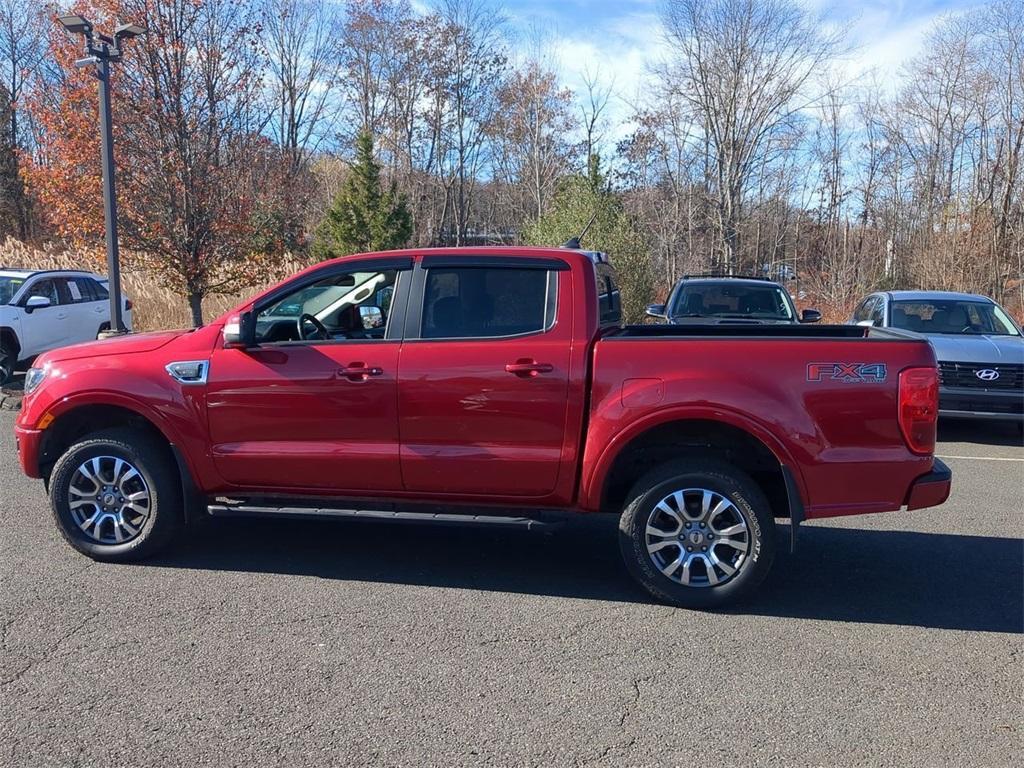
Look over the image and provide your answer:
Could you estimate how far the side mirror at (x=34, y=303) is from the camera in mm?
12773

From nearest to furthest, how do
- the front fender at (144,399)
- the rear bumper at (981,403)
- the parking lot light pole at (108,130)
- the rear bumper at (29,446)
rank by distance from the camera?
the front fender at (144,399) → the rear bumper at (29,446) → the rear bumper at (981,403) → the parking lot light pole at (108,130)

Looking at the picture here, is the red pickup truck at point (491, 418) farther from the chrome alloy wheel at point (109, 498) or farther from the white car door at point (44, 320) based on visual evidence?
the white car door at point (44, 320)

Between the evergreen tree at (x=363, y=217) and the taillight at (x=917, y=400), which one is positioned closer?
the taillight at (x=917, y=400)

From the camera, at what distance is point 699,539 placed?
4711 mm

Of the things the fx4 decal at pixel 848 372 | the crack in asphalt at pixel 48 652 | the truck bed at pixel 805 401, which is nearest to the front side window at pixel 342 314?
the truck bed at pixel 805 401

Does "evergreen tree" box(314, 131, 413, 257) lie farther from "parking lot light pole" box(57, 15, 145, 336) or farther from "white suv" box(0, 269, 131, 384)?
"parking lot light pole" box(57, 15, 145, 336)

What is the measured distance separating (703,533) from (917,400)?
4.22 feet

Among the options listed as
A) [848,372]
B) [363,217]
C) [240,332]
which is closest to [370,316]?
[240,332]

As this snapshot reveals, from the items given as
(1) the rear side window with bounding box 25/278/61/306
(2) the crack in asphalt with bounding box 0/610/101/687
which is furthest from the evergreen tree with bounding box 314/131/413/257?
(2) the crack in asphalt with bounding box 0/610/101/687

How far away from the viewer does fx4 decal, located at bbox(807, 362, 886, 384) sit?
4504 mm

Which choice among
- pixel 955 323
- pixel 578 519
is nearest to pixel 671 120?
pixel 955 323

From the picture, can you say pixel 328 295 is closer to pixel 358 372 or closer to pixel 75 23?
pixel 358 372

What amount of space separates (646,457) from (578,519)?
165 centimetres

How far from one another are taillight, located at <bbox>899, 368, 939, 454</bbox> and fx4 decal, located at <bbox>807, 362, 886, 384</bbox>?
0.39 ft
